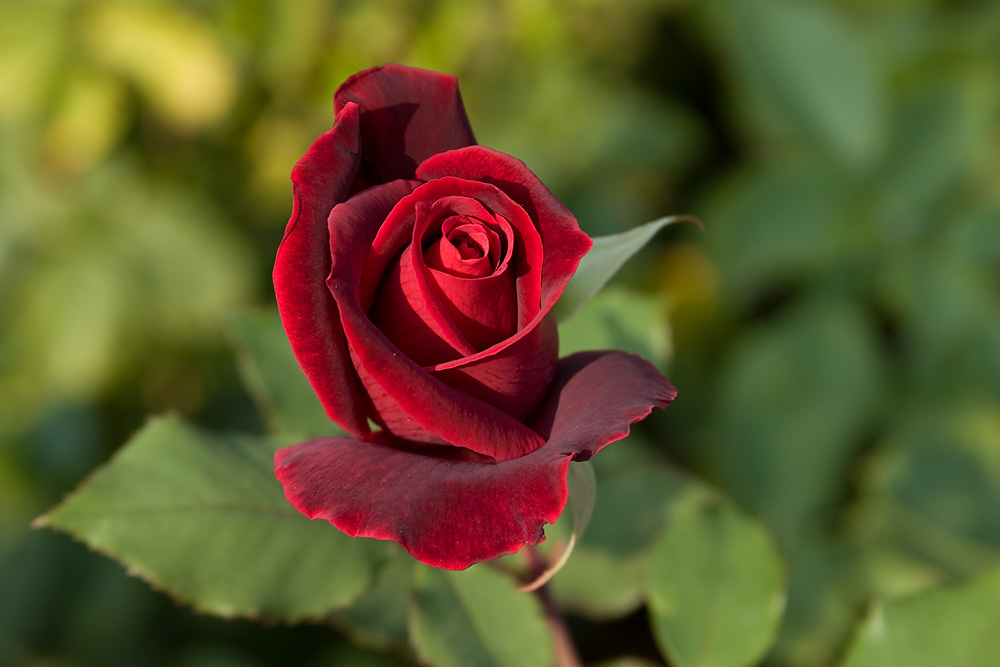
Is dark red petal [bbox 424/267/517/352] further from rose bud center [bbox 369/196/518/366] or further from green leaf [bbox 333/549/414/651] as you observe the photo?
green leaf [bbox 333/549/414/651]

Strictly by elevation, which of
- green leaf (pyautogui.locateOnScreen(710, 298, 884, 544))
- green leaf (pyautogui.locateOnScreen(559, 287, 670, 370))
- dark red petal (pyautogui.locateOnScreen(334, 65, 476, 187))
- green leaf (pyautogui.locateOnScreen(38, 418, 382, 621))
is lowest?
green leaf (pyautogui.locateOnScreen(710, 298, 884, 544))

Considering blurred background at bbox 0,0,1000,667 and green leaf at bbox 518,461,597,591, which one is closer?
green leaf at bbox 518,461,597,591

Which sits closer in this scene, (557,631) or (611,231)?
(557,631)

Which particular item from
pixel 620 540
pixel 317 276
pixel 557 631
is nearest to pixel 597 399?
pixel 317 276

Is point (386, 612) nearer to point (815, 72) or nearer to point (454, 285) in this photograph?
point (454, 285)

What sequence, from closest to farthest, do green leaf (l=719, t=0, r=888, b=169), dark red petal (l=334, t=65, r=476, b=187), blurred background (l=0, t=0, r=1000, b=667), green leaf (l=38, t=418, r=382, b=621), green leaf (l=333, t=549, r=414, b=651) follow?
dark red petal (l=334, t=65, r=476, b=187), green leaf (l=38, t=418, r=382, b=621), green leaf (l=333, t=549, r=414, b=651), blurred background (l=0, t=0, r=1000, b=667), green leaf (l=719, t=0, r=888, b=169)

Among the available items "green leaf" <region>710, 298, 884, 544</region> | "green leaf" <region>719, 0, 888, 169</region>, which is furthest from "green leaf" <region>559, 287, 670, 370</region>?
"green leaf" <region>719, 0, 888, 169</region>

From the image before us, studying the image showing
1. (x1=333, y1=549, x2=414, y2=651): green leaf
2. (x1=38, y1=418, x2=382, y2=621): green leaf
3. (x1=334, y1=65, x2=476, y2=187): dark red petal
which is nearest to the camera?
(x1=334, y1=65, x2=476, y2=187): dark red petal
